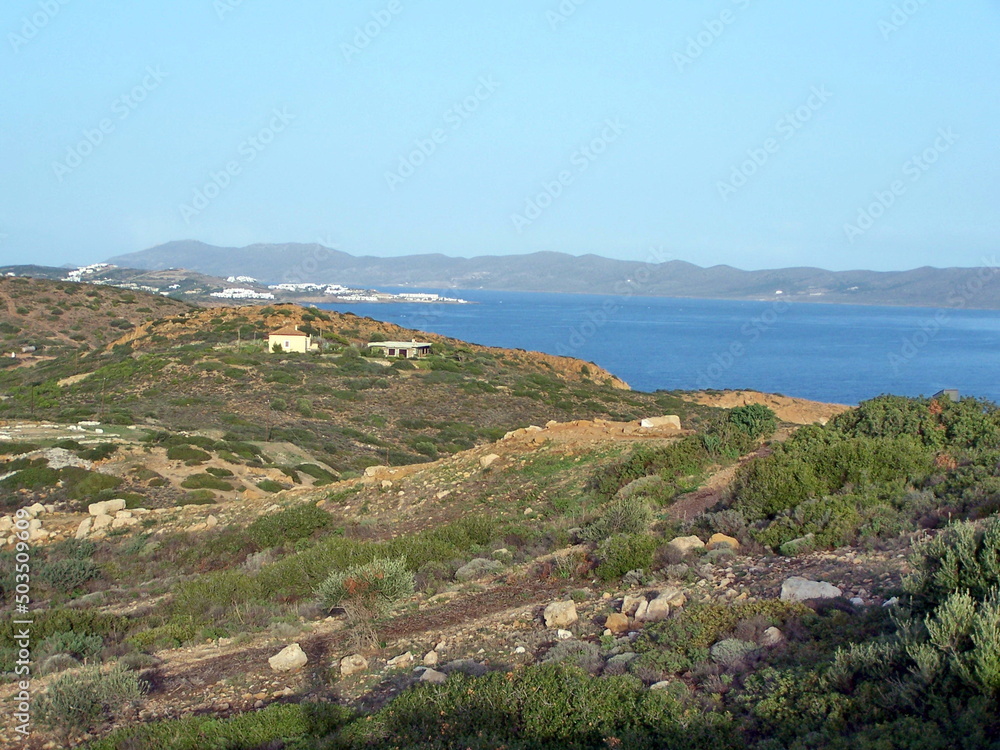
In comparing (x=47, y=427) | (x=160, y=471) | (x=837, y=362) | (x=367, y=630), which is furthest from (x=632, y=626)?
(x=837, y=362)

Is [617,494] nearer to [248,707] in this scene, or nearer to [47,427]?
[248,707]

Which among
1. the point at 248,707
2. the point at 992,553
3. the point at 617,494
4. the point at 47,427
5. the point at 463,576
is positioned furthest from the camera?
the point at 47,427

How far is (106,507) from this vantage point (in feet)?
56.6

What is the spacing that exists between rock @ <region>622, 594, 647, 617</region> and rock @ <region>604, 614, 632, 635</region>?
175 mm

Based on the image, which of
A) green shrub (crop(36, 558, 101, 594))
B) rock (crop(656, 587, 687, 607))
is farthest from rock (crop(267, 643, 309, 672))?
green shrub (crop(36, 558, 101, 594))

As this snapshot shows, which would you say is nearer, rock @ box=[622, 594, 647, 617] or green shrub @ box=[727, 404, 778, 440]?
rock @ box=[622, 594, 647, 617]

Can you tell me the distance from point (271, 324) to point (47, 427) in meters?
30.7

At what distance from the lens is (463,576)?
8828 millimetres

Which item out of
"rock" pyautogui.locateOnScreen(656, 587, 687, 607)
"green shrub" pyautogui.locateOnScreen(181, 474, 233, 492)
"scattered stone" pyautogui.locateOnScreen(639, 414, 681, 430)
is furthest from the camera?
"green shrub" pyautogui.locateOnScreen(181, 474, 233, 492)

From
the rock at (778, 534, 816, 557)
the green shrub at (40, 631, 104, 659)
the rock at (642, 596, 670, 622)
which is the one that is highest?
the rock at (778, 534, 816, 557)

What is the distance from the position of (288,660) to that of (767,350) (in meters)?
119

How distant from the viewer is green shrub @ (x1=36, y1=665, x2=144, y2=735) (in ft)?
18.3

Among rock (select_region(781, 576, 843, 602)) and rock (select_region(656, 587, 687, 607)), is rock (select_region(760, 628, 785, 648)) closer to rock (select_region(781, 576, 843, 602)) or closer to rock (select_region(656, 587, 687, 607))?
rock (select_region(781, 576, 843, 602))

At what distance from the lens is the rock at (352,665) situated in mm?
6121
